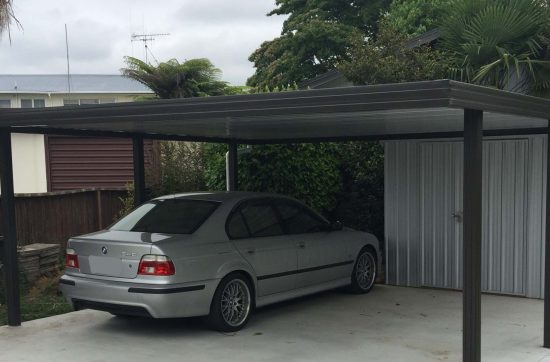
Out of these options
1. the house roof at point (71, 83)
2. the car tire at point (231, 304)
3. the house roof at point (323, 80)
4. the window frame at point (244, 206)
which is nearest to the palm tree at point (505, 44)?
the window frame at point (244, 206)

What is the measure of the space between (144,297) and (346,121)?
112 inches

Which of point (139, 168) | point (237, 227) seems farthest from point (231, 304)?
point (139, 168)

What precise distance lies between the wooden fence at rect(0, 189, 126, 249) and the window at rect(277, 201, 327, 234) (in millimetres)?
5123

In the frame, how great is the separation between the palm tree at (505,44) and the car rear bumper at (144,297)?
4.84 metres

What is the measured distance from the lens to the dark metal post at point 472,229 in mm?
5203

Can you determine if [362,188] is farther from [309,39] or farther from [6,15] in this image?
[309,39]

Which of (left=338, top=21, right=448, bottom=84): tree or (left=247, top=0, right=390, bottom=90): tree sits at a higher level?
(left=247, top=0, right=390, bottom=90): tree

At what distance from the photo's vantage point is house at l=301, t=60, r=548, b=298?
8641mm

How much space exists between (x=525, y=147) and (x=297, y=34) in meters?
14.5

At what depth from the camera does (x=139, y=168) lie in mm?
9156

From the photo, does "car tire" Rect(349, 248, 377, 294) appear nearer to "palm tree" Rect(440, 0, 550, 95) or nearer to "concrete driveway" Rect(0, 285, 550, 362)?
"concrete driveway" Rect(0, 285, 550, 362)

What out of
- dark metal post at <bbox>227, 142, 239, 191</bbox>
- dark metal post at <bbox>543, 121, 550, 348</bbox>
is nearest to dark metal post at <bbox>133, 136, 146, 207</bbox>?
dark metal post at <bbox>227, 142, 239, 191</bbox>

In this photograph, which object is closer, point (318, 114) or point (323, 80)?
point (318, 114)

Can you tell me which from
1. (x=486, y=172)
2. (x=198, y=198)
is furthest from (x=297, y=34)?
(x=198, y=198)
